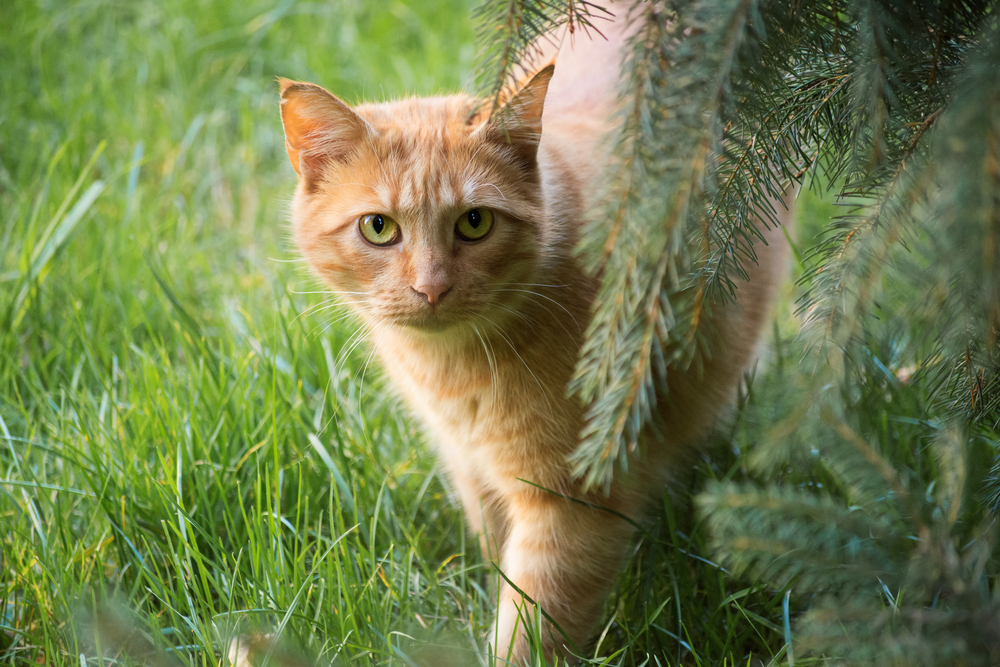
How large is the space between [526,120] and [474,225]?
0.25m

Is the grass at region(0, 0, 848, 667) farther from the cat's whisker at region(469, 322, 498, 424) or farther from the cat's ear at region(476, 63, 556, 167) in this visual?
the cat's ear at region(476, 63, 556, 167)

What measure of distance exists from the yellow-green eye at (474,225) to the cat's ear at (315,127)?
30cm

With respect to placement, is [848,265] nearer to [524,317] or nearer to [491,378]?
[524,317]

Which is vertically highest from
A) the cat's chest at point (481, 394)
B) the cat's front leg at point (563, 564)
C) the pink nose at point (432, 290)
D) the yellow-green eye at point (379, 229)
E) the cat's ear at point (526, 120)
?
the cat's ear at point (526, 120)

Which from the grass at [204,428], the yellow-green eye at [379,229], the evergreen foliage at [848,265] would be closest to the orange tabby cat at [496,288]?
the yellow-green eye at [379,229]

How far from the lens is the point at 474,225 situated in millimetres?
1663

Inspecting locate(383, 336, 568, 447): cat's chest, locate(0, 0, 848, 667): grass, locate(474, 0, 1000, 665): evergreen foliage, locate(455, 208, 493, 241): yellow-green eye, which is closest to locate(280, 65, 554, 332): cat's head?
locate(455, 208, 493, 241): yellow-green eye

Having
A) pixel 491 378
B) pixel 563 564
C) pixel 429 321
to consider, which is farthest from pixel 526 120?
pixel 563 564

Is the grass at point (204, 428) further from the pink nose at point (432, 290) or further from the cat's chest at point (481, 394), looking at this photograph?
the pink nose at point (432, 290)

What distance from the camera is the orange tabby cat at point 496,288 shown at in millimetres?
1623

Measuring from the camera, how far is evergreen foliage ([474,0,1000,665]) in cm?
81

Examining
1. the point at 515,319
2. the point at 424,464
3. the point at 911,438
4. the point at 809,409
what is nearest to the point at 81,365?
the point at 424,464

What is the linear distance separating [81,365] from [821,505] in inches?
86.8

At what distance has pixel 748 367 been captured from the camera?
2.40 metres
